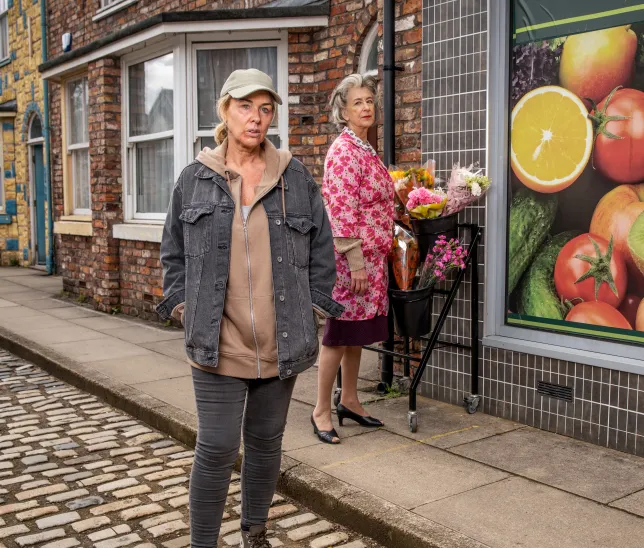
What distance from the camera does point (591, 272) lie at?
4.75 m

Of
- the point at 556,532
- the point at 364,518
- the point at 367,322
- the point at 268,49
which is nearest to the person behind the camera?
the point at 556,532

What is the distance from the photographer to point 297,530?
3.84m

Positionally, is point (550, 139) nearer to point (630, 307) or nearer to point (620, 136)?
point (620, 136)

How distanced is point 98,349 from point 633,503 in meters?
5.51

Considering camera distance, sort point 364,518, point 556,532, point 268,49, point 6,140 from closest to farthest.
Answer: point 556,532 → point 364,518 → point 268,49 → point 6,140

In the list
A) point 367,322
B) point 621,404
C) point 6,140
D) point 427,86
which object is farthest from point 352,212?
point 6,140

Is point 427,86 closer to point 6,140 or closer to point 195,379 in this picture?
point 195,379

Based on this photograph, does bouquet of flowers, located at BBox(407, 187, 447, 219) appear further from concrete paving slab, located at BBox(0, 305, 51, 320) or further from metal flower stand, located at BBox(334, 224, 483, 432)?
concrete paving slab, located at BBox(0, 305, 51, 320)

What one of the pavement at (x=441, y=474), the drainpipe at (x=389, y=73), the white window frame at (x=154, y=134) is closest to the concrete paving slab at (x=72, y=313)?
the white window frame at (x=154, y=134)

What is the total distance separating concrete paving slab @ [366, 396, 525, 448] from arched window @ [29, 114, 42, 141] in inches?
502

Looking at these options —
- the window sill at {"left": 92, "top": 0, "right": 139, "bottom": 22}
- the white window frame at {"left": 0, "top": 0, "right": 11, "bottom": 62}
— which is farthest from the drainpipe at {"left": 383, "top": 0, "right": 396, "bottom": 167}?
the white window frame at {"left": 0, "top": 0, "right": 11, "bottom": 62}

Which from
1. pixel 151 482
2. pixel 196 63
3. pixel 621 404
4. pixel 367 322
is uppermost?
pixel 196 63

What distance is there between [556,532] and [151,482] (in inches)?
88.7

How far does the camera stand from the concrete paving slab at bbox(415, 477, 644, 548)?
3.37m
